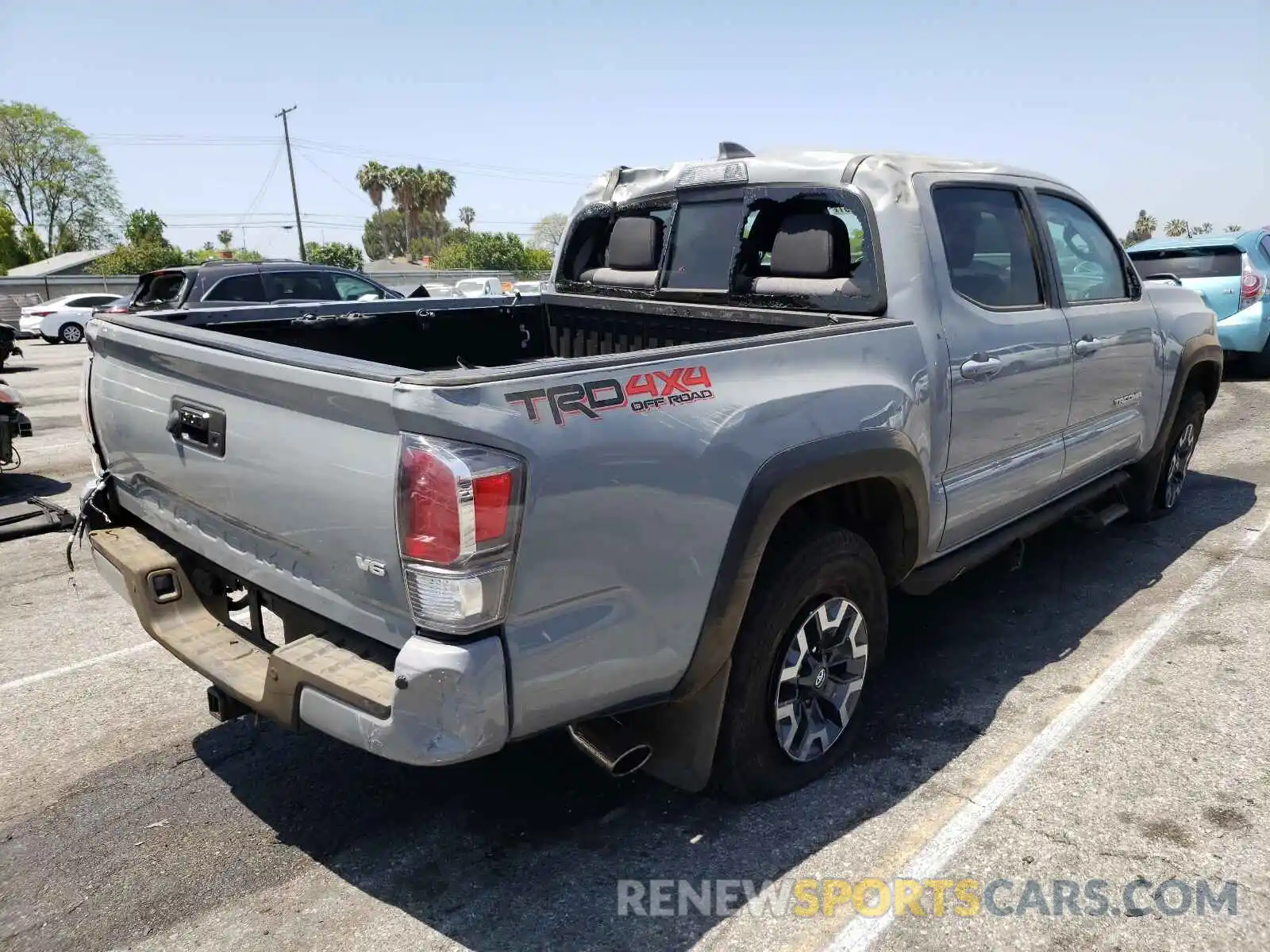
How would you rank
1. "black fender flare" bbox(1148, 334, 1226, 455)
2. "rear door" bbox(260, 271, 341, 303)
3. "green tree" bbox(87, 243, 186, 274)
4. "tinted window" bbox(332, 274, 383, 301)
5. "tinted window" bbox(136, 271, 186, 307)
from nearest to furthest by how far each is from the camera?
"black fender flare" bbox(1148, 334, 1226, 455)
"tinted window" bbox(136, 271, 186, 307)
"rear door" bbox(260, 271, 341, 303)
"tinted window" bbox(332, 274, 383, 301)
"green tree" bbox(87, 243, 186, 274)

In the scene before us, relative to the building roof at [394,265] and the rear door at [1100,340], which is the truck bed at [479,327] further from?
the building roof at [394,265]

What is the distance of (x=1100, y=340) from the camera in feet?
14.5

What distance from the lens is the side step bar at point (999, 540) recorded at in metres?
3.62

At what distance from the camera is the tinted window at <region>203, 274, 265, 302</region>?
11.9 meters

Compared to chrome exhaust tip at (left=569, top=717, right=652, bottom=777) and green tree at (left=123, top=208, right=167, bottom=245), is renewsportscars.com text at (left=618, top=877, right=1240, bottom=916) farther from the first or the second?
green tree at (left=123, top=208, right=167, bottom=245)

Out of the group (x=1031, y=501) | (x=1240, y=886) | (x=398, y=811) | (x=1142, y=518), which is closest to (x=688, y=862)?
(x=398, y=811)

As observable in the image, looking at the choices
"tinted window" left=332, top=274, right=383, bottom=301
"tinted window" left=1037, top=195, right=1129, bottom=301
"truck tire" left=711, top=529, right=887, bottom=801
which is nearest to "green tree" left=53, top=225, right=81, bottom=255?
"tinted window" left=332, top=274, right=383, bottom=301

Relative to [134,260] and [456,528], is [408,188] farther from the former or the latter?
[456,528]

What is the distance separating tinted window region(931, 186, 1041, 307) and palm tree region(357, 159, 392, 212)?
85.3m

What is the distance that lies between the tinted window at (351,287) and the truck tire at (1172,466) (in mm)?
10434

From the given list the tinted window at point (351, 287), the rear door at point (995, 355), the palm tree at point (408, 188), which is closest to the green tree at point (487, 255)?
the palm tree at point (408, 188)

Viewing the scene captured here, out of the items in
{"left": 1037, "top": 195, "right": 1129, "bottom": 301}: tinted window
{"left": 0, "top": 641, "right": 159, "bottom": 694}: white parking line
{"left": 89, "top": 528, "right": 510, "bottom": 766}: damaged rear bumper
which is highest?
{"left": 1037, "top": 195, "right": 1129, "bottom": 301}: tinted window

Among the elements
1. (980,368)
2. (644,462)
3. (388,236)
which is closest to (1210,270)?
(980,368)

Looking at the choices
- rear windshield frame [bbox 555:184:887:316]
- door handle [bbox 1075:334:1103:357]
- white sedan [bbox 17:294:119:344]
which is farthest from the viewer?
white sedan [bbox 17:294:119:344]
